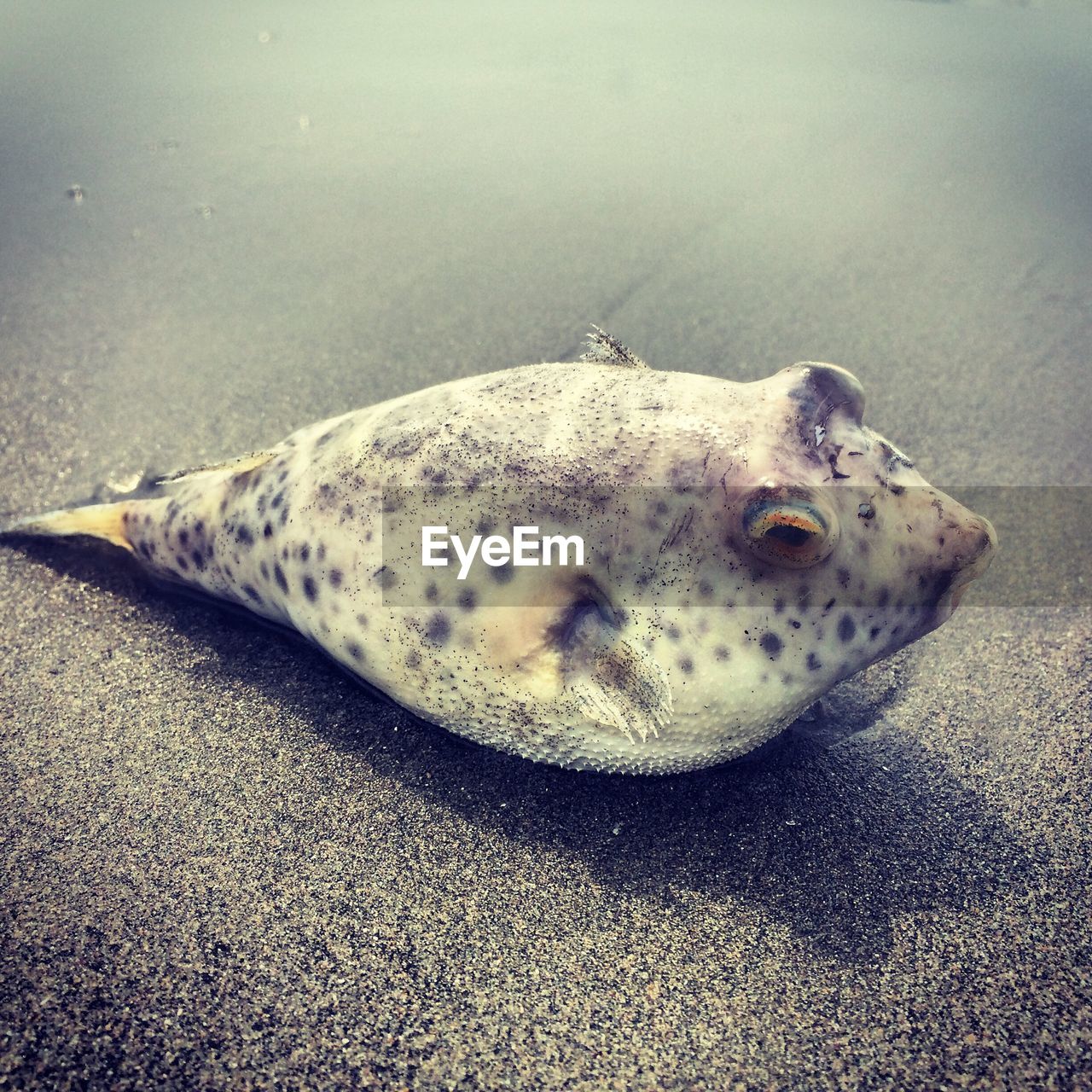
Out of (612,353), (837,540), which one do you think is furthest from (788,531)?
(612,353)

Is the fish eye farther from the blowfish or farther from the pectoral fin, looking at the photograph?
the pectoral fin

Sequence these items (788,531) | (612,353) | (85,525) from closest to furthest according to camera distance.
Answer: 1. (788,531)
2. (612,353)
3. (85,525)

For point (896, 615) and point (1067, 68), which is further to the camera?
point (1067, 68)

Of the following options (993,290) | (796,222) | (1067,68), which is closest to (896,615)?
(993,290)

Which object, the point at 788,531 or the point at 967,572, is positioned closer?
the point at 788,531

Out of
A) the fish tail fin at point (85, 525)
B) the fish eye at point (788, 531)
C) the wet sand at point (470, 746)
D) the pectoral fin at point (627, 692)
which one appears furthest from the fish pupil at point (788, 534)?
the fish tail fin at point (85, 525)

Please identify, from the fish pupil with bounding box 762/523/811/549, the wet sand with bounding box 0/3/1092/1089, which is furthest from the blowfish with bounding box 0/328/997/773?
the wet sand with bounding box 0/3/1092/1089

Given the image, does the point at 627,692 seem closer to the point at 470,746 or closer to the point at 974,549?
the point at 470,746

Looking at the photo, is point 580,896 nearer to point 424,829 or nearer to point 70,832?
point 424,829
